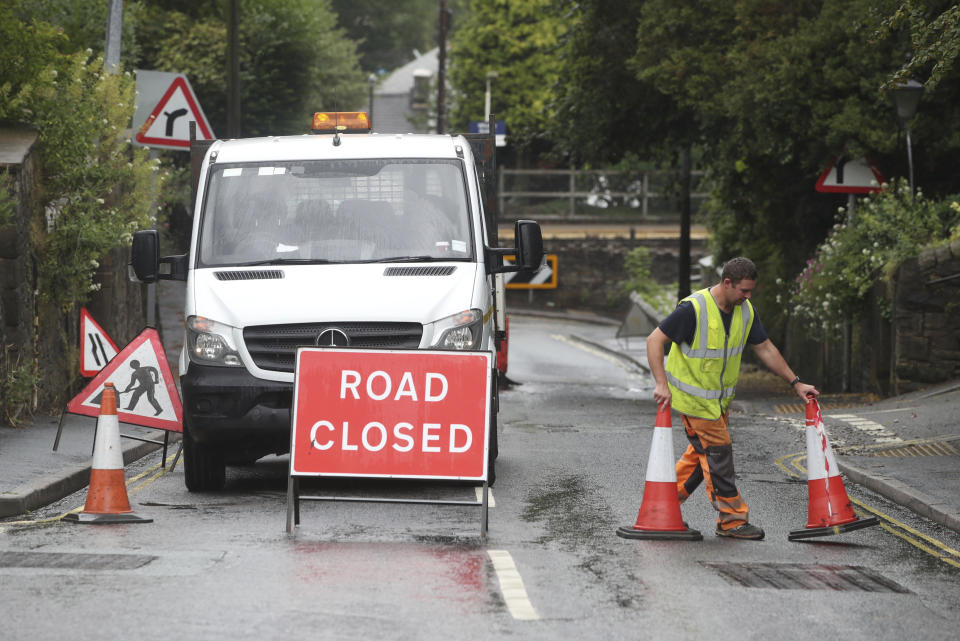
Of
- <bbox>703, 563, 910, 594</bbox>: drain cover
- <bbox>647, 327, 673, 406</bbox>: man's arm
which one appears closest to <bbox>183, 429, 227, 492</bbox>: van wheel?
<bbox>647, 327, 673, 406</bbox>: man's arm

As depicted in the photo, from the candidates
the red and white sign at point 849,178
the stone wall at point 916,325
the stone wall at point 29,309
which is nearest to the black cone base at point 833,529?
the stone wall at point 29,309

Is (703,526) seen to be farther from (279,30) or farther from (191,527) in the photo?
(279,30)

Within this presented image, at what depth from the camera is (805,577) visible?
791 cm

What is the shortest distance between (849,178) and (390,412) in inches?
501

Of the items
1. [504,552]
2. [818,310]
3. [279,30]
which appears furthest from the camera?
[279,30]

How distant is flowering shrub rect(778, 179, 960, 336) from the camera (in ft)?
61.7

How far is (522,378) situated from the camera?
1101 inches

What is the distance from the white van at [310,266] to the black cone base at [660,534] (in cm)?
175

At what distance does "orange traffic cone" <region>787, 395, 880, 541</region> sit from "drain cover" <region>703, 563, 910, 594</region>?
72 centimetres

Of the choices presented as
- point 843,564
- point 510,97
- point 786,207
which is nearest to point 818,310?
point 786,207

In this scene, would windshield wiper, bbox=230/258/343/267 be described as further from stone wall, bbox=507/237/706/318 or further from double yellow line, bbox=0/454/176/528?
stone wall, bbox=507/237/706/318

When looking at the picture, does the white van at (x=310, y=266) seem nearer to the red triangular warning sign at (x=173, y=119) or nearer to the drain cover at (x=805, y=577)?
the drain cover at (x=805, y=577)

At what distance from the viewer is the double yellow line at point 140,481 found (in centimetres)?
947

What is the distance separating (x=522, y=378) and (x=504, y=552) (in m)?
19.6
